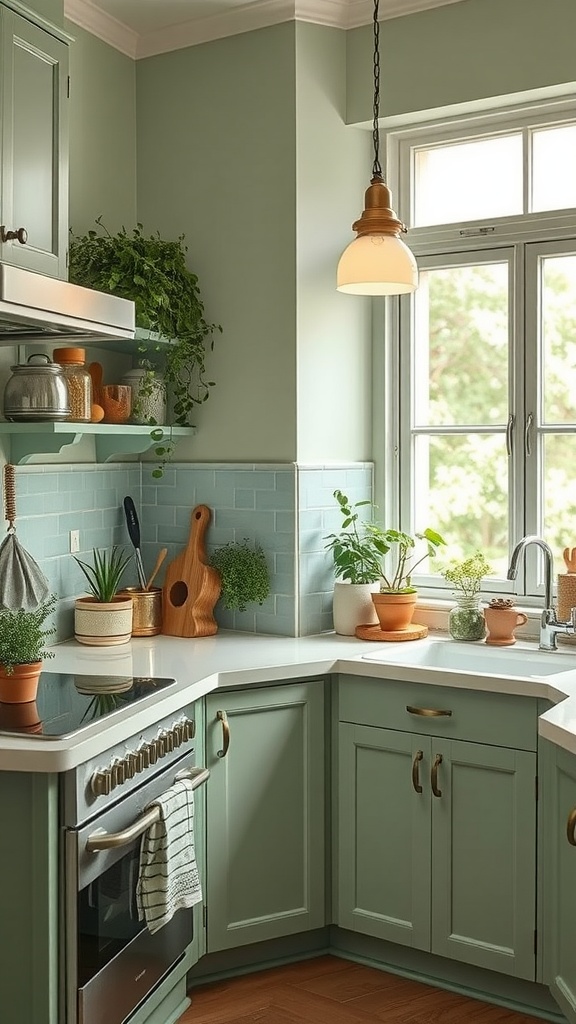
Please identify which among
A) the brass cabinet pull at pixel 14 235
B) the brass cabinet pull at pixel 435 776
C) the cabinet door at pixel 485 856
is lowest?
the cabinet door at pixel 485 856

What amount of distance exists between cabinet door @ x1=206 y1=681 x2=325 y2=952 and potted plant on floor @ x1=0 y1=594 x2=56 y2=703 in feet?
1.85

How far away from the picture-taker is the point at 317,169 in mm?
3326

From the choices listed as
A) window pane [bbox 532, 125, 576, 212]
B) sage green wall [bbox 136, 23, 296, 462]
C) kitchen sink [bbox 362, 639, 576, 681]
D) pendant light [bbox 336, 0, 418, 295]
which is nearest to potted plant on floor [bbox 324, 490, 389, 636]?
kitchen sink [bbox 362, 639, 576, 681]

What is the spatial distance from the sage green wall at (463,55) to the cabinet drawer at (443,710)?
72.6 inches

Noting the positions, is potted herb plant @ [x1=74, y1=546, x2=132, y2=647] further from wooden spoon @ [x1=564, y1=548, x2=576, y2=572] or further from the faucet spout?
wooden spoon @ [x1=564, y1=548, x2=576, y2=572]

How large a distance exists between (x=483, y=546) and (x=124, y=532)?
4.04 feet

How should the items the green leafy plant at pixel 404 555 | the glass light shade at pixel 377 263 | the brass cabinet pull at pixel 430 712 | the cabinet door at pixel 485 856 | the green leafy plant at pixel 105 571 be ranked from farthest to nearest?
the green leafy plant at pixel 404 555 < the green leafy plant at pixel 105 571 < the glass light shade at pixel 377 263 < the brass cabinet pull at pixel 430 712 < the cabinet door at pixel 485 856

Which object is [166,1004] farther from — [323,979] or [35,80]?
[35,80]

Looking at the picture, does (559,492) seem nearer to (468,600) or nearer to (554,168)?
(468,600)

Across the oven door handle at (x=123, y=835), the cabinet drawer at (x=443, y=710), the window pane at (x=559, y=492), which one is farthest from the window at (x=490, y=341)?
the oven door handle at (x=123, y=835)

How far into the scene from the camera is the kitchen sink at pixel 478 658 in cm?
294

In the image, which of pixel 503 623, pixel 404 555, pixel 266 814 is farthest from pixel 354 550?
pixel 266 814

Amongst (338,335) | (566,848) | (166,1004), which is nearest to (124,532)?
(338,335)

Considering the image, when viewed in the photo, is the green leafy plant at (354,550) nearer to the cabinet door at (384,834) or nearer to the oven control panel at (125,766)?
the cabinet door at (384,834)
